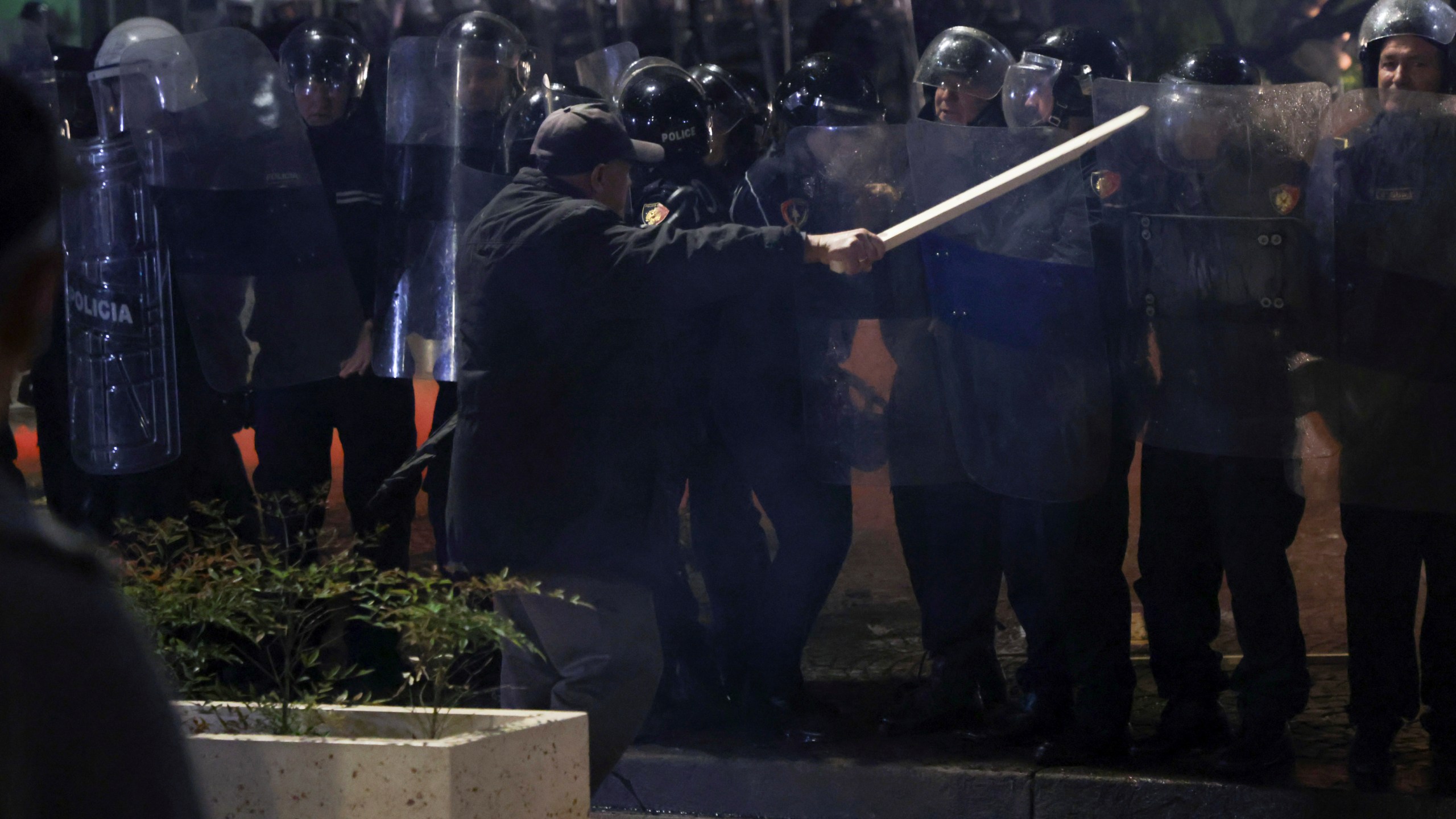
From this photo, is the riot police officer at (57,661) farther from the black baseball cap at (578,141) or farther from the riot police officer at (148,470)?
the riot police officer at (148,470)

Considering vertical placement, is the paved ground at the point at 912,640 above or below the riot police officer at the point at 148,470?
below

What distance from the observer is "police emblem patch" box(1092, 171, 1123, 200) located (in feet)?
13.7

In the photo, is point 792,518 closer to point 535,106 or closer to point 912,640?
point 912,640

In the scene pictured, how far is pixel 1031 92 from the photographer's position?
4.36 m

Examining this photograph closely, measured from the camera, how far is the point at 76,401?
536 centimetres

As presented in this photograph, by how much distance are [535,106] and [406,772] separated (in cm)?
285

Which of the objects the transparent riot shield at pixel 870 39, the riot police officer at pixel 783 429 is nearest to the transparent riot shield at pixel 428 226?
the riot police officer at pixel 783 429

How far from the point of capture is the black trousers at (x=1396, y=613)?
154 inches

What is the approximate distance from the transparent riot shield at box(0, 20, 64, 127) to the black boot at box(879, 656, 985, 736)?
133 inches

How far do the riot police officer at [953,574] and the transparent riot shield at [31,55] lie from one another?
293 centimetres

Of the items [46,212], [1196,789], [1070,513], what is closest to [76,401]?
[1070,513]

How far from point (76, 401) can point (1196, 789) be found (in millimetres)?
3752

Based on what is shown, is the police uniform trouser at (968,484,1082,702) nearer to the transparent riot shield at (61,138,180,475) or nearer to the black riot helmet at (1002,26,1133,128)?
the black riot helmet at (1002,26,1133,128)

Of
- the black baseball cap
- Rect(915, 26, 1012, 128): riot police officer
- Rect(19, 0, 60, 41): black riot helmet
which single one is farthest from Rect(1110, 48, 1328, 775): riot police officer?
Rect(19, 0, 60, 41): black riot helmet
